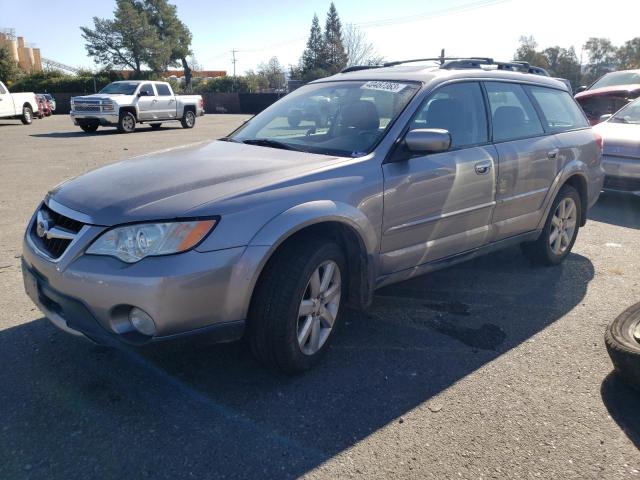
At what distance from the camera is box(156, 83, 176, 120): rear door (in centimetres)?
→ 2205

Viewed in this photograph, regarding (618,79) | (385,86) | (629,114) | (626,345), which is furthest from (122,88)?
(626,345)

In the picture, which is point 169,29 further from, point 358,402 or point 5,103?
point 358,402

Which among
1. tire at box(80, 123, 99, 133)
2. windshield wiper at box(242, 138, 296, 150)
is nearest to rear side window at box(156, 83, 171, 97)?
tire at box(80, 123, 99, 133)

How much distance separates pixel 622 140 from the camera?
770cm

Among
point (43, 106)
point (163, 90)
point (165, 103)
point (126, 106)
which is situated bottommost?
point (126, 106)

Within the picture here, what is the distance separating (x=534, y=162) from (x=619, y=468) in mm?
2691

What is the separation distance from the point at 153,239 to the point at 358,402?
4.37 ft

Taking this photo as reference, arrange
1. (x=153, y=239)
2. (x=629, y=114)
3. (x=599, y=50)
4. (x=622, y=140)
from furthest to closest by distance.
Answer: (x=599, y=50)
(x=629, y=114)
(x=622, y=140)
(x=153, y=239)

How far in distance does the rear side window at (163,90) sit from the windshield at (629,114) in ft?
58.0

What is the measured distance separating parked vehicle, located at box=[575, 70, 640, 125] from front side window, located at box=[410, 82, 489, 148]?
7780mm

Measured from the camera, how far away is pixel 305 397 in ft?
9.70

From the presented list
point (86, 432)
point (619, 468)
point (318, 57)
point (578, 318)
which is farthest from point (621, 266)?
point (318, 57)

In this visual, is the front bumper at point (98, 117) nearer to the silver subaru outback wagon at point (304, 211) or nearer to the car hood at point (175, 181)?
the silver subaru outback wagon at point (304, 211)

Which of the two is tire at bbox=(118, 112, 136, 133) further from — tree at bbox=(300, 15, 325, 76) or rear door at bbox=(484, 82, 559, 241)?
tree at bbox=(300, 15, 325, 76)
